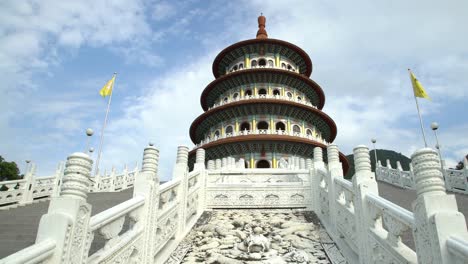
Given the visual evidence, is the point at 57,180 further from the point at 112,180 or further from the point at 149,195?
the point at 149,195

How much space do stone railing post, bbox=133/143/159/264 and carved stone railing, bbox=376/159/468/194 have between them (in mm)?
13767

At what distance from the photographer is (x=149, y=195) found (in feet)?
17.2

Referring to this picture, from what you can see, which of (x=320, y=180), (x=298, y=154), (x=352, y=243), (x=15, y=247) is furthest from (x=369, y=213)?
(x=298, y=154)

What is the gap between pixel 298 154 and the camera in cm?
2388

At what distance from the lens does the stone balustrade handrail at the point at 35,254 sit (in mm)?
2490

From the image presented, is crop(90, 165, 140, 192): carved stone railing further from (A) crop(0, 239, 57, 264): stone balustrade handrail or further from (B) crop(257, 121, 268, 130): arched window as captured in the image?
(A) crop(0, 239, 57, 264): stone balustrade handrail

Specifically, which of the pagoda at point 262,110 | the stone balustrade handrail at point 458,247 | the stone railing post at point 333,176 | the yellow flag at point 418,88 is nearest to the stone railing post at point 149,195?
the stone railing post at point 333,176

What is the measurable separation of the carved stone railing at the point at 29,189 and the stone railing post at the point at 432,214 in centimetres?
1264

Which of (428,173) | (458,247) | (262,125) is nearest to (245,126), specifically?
(262,125)

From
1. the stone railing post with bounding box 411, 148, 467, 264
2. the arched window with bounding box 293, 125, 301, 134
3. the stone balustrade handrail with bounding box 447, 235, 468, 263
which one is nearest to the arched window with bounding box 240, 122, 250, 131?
the arched window with bounding box 293, 125, 301, 134

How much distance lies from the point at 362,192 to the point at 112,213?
409 centimetres

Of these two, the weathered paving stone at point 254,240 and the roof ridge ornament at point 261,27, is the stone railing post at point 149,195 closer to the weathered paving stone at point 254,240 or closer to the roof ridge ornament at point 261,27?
the weathered paving stone at point 254,240

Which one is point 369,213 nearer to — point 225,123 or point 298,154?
point 298,154

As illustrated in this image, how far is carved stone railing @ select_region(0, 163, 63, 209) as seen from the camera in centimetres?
1088
